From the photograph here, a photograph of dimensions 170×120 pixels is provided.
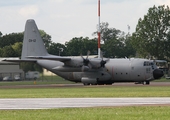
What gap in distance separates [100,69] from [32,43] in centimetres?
1239

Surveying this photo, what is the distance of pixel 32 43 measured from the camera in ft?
271

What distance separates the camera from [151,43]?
12638cm

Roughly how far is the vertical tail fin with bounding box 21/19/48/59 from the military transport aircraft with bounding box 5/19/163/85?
2423 millimetres

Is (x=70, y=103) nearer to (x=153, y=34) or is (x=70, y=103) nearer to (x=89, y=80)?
(x=89, y=80)

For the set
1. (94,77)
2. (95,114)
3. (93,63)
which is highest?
(93,63)

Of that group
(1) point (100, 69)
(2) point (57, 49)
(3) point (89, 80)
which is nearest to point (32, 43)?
(3) point (89, 80)

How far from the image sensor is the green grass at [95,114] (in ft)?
79.4

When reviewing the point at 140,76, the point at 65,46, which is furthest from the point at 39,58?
the point at 65,46

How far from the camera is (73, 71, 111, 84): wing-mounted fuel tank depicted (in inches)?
2959

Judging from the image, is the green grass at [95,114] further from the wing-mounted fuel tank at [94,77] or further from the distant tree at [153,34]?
the distant tree at [153,34]

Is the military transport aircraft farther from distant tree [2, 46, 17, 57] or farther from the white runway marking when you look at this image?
distant tree [2, 46, 17, 57]

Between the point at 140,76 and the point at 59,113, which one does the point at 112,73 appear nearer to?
the point at 140,76

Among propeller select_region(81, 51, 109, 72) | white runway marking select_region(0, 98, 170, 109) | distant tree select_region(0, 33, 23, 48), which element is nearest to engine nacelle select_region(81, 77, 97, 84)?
propeller select_region(81, 51, 109, 72)

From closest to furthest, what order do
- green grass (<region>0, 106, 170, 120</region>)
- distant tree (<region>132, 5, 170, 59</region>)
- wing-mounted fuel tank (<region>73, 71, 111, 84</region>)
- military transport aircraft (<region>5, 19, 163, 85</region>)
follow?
green grass (<region>0, 106, 170, 120</region>) < military transport aircraft (<region>5, 19, 163, 85</region>) < wing-mounted fuel tank (<region>73, 71, 111, 84</region>) < distant tree (<region>132, 5, 170, 59</region>)
